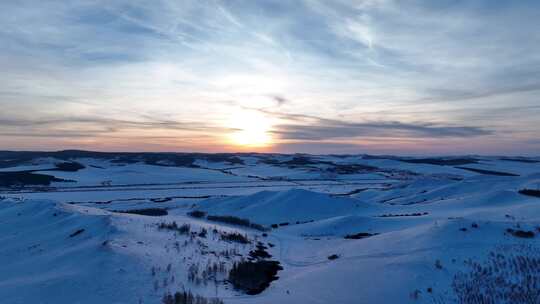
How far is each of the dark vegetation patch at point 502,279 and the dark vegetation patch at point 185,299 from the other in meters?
5.60

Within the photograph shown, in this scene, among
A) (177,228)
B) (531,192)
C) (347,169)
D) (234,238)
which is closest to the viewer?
(234,238)

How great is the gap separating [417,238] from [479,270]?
3.71 metres

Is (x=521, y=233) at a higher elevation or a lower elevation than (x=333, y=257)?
higher

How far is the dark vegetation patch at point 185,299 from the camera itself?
873cm

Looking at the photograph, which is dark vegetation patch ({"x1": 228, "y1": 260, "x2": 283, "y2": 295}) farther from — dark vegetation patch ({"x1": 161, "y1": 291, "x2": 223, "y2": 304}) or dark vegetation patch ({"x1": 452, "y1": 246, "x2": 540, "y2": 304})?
dark vegetation patch ({"x1": 452, "y1": 246, "x2": 540, "y2": 304})

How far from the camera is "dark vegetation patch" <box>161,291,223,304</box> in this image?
8.73 meters

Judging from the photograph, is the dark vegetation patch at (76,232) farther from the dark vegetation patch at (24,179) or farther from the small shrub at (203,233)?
the dark vegetation patch at (24,179)

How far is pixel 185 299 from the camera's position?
8.84 m

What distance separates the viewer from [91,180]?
75.7m

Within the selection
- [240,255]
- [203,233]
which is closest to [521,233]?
[240,255]

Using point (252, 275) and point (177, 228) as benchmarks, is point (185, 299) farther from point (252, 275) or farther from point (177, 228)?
point (177, 228)

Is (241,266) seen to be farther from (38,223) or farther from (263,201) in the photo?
(263,201)

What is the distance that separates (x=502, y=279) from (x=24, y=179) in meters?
77.1

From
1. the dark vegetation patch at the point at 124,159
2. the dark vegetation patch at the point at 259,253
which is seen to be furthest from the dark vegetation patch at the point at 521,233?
the dark vegetation patch at the point at 124,159
